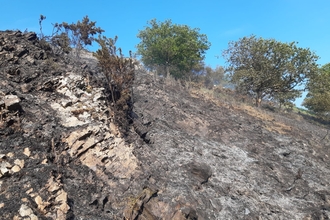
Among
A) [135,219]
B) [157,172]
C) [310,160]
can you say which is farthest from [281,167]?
[135,219]

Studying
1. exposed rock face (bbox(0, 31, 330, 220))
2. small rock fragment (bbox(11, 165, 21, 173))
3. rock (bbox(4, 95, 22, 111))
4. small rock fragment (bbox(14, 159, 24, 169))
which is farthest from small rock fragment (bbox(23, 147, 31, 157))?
rock (bbox(4, 95, 22, 111))

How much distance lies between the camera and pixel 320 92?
25.2 meters

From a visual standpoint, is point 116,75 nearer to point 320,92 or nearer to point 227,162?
point 227,162

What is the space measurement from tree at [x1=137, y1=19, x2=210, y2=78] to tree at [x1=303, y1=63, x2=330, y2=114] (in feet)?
35.7

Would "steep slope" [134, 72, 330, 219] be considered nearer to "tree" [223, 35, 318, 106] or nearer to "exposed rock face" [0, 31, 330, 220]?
"exposed rock face" [0, 31, 330, 220]

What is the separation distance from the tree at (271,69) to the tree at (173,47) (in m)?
5.45

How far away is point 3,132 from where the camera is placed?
6223 millimetres

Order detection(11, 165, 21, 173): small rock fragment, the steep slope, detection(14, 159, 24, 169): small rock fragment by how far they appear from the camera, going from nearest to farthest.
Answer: detection(11, 165, 21, 173): small rock fragment < detection(14, 159, 24, 169): small rock fragment < the steep slope

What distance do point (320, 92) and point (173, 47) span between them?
15.3 metres

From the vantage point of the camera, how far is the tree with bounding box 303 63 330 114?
2167cm

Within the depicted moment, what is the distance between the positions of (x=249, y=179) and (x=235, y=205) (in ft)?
5.35

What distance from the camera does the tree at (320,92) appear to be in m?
21.7

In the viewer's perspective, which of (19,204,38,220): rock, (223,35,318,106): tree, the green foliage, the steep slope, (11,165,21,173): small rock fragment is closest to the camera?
(19,204,38,220): rock

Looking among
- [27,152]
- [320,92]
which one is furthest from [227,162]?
[320,92]
